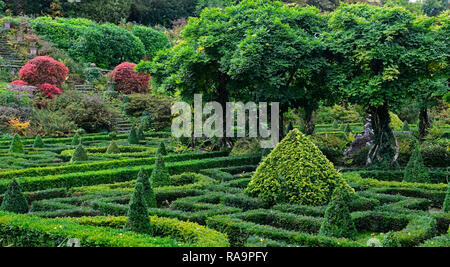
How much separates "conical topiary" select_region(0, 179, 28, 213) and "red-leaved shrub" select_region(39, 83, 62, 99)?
16.9 meters

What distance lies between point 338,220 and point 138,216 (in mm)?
2854

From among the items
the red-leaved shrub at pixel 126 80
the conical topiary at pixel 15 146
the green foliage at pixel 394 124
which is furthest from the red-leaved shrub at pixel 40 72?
the green foliage at pixel 394 124

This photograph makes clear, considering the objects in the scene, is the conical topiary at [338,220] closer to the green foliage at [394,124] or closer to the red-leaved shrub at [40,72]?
the green foliage at [394,124]

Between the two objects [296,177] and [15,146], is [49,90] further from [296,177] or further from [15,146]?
[296,177]

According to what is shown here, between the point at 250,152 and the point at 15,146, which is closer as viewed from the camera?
the point at 15,146

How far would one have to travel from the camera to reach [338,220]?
6199 millimetres

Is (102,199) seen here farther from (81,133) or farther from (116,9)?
(116,9)

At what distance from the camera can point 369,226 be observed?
24.8 feet

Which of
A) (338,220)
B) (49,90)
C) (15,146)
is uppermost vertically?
(49,90)

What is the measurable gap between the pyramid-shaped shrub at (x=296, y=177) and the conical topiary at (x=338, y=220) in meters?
1.80

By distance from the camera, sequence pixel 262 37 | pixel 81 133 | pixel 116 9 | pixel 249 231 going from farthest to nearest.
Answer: pixel 116 9
pixel 81 133
pixel 262 37
pixel 249 231

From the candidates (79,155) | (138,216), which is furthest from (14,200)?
(79,155)
